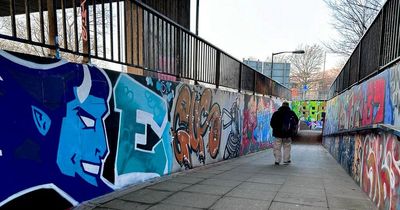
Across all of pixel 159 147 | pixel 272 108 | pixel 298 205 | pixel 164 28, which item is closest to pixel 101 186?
pixel 159 147

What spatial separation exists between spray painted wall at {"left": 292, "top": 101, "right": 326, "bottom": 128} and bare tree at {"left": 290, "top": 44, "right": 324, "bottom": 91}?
2436cm

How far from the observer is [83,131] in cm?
396

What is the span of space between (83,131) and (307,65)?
60.3m

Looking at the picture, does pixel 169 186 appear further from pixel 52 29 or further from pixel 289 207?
pixel 52 29

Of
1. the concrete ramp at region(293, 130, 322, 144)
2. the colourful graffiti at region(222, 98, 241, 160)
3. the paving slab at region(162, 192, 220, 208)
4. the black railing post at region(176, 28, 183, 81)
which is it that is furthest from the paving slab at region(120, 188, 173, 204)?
the concrete ramp at region(293, 130, 322, 144)

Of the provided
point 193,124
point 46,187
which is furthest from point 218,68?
point 46,187

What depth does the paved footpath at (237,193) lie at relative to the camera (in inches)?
164

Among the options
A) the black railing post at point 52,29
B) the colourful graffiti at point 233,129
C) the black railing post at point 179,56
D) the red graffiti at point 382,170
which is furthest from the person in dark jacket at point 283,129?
the black railing post at point 52,29

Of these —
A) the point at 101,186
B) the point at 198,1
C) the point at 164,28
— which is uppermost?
the point at 198,1

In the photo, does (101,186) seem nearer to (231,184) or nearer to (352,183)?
(231,184)

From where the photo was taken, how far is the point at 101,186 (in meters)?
4.27

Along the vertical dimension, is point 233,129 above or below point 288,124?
below

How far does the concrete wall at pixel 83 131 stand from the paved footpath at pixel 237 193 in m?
0.30

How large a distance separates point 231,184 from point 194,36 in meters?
3.61
